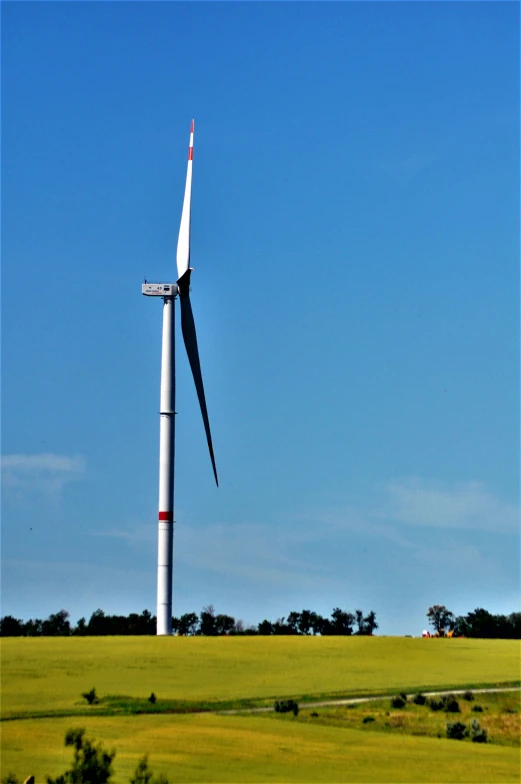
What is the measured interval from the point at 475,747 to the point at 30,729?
21.4m

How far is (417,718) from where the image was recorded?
217ft

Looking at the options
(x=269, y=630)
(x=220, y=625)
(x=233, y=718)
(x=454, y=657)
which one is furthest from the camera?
(x=220, y=625)

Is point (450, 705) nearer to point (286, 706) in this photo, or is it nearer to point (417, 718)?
point (417, 718)

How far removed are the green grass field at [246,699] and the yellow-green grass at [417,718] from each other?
0.21 m

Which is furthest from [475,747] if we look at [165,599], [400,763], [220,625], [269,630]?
[220,625]

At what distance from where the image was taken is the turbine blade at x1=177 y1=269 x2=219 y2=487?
9844 cm

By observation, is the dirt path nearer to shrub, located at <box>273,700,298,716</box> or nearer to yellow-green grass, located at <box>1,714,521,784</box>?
shrub, located at <box>273,700,298,716</box>

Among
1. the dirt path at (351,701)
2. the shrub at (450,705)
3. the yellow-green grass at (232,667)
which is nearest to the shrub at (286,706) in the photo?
the dirt path at (351,701)

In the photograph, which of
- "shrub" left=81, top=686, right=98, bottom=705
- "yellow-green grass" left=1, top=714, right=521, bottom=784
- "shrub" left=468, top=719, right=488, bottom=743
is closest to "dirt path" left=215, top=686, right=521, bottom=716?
"yellow-green grass" left=1, top=714, right=521, bottom=784

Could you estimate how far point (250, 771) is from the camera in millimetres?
54938

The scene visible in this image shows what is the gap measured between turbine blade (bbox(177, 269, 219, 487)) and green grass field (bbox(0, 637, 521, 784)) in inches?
660

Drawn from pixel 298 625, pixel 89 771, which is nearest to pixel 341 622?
pixel 298 625

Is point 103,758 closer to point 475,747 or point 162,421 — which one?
point 475,747

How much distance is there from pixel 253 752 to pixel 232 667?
21.8 metres
